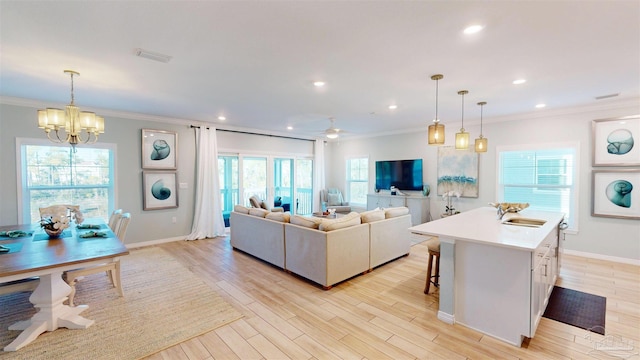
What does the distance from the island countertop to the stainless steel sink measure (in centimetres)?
6

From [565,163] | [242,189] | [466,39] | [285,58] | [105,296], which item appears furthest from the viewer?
[242,189]

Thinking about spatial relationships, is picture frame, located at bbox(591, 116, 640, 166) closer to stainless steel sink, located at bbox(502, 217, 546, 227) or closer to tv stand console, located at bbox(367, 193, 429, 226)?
stainless steel sink, located at bbox(502, 217, 546, 227)

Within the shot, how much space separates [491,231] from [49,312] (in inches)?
166

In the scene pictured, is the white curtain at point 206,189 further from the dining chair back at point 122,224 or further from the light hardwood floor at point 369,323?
the dining chair back at point 122,224

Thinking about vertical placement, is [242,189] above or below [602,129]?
below

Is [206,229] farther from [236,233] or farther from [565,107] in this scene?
[565,107]

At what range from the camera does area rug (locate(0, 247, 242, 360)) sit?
2266 millimetres

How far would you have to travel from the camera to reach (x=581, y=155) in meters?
4.54

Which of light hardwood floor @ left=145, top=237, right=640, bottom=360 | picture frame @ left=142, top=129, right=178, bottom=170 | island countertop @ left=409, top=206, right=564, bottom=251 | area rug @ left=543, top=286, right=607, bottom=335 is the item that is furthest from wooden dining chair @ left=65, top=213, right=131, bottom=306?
area rug @ left=543, top=286, right=607, bottom=335

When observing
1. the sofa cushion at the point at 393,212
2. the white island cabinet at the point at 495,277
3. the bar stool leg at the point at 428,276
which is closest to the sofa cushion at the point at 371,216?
the sofa cushion at the point at 393,212

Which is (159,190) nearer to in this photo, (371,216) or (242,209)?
(242,209)

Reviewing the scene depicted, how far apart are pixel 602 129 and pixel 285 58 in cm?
513

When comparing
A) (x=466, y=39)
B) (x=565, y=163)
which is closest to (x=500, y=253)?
(x=466, y=39)

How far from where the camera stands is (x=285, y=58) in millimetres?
2646
